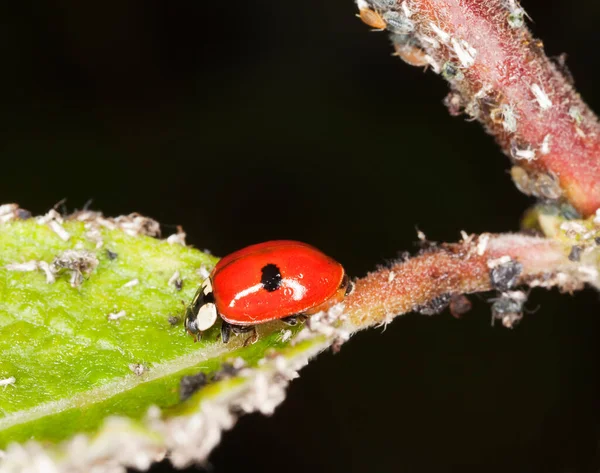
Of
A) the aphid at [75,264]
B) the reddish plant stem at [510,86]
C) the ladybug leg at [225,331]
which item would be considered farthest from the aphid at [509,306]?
the aphid at [75,264]

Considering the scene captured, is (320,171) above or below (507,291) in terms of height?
above

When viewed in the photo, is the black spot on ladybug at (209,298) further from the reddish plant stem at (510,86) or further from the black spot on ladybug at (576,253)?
the black spot on ladybug at (576,253)

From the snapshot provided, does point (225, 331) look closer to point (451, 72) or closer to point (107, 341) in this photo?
point (107, 341)

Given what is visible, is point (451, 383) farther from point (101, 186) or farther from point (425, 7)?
point (425, 7)

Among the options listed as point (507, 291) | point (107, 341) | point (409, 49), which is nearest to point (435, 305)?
point (507, 291)

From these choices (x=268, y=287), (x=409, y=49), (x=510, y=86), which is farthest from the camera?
(x=268, y=287)

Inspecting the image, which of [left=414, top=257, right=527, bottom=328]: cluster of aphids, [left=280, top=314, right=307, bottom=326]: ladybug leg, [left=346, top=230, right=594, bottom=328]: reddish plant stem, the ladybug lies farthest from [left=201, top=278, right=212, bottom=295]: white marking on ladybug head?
[left=414, top=257, right=527, bottom=328]: cluster of aphids
